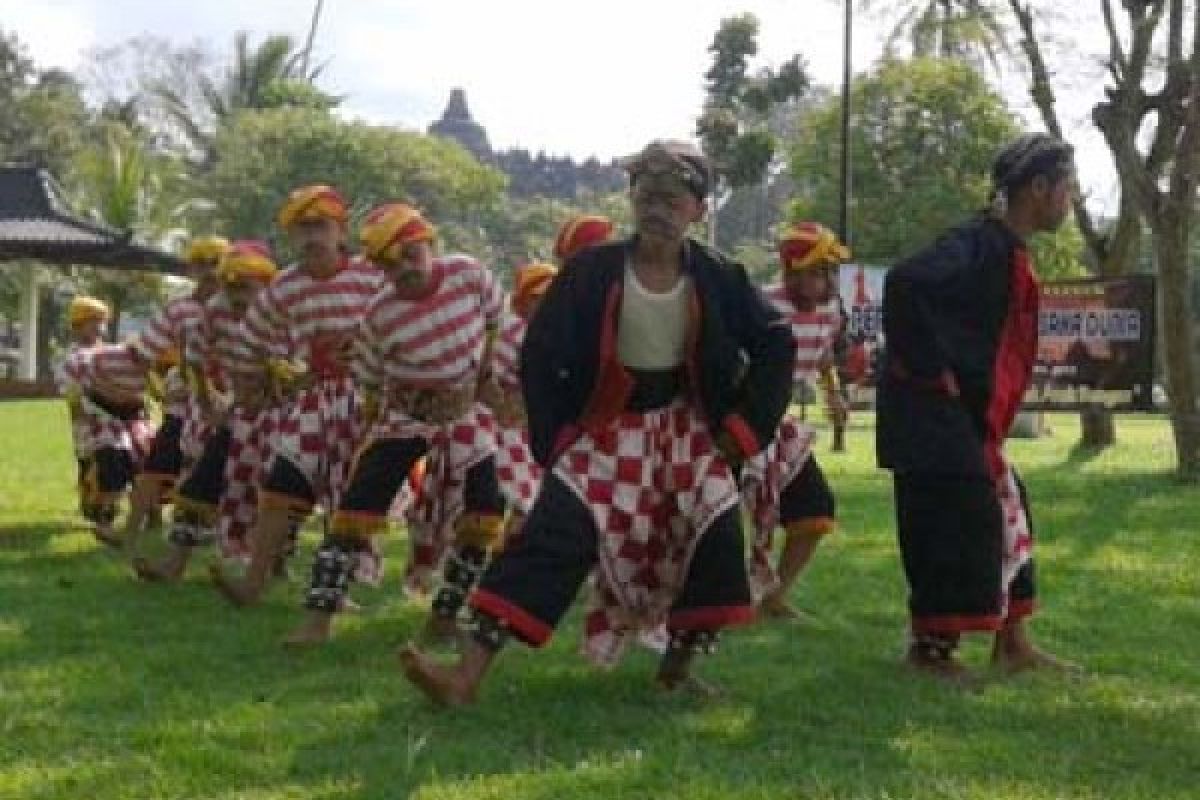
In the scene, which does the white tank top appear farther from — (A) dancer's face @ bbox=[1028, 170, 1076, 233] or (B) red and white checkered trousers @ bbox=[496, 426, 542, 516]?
(B) red and white checkered trousers @ bbox=[496, 426, 542, 516]

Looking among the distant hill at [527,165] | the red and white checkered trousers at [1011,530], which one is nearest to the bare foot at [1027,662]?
the red and white checkered trousers at [1011,530]

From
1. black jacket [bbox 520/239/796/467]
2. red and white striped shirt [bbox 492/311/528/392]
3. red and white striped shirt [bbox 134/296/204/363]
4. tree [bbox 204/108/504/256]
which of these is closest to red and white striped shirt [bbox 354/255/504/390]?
red and white striped shirt [bbox 492/311/528/392]

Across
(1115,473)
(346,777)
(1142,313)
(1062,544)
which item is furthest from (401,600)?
(1142,313)

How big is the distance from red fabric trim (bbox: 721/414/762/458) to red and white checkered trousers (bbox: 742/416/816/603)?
2065 mm

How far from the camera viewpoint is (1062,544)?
1046cm

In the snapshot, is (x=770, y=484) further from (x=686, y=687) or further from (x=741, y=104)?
(x=741, y=104)

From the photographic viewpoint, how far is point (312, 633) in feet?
21.2

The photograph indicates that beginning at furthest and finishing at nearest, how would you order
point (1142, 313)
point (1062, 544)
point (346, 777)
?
point (1142, 313)
point (1062, 544)
point (346, 777)

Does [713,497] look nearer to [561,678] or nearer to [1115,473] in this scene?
[561,678]

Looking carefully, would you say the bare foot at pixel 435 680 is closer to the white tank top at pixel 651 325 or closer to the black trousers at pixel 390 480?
the white tank top at pixel 651 325

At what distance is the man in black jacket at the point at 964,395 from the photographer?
5.85 metres

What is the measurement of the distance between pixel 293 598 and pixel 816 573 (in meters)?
2.66

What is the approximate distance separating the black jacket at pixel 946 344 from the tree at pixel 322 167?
45.2 metres

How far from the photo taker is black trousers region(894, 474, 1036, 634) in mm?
5859
